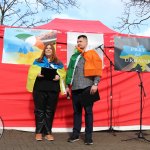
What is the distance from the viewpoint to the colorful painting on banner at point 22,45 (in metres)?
8.45

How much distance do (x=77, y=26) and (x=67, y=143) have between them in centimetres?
308

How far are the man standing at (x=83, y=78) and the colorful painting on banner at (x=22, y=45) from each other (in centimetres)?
120

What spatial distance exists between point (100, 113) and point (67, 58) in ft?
4.72

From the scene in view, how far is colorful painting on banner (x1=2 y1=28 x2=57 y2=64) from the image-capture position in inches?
333

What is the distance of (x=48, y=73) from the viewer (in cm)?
761

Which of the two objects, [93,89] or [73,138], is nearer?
[93,89]

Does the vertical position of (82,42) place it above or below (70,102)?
above

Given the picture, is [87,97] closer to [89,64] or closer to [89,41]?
[89,64]

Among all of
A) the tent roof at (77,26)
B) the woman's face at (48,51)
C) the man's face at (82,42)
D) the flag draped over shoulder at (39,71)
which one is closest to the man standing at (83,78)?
the man's face at (82,42)

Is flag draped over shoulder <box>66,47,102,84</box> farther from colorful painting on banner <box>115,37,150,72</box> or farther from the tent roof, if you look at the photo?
colorful painting on banner <box>115,37,150,72</box>

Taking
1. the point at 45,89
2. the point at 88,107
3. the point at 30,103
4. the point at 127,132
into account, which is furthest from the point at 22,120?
the point at 127,132

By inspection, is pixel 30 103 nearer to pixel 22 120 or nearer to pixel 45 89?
pixel 22 120

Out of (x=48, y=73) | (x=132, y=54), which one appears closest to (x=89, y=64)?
(x=48, y=73)

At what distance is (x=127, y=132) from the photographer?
9047 mm
